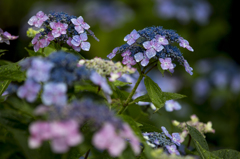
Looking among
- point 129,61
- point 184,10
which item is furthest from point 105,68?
point 184,10

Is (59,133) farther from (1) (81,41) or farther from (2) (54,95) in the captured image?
(1) (81,41)

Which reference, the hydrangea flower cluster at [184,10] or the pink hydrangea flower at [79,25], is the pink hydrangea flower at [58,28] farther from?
the hydrangea flower cluster at [184,10]

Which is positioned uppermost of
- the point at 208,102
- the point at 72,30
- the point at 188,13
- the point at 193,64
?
the point at 72,30

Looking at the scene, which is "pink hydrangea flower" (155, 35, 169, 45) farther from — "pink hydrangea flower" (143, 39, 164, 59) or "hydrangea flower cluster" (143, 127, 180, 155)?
"hydrangea flower cluster" (143, 127, 180, 155)

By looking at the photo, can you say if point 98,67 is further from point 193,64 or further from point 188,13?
point 188,13

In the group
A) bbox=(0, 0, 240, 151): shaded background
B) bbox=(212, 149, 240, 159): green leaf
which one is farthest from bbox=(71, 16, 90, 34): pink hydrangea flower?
bbox=(0, 0, 240, 151): shaded background

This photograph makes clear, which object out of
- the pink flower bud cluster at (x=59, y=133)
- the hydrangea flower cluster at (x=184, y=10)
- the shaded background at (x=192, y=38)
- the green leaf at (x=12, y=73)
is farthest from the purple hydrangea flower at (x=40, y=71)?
the hydrangea flower cluster at (x=184, y=10)

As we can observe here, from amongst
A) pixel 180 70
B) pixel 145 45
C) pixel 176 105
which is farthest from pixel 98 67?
pixel 180 70
